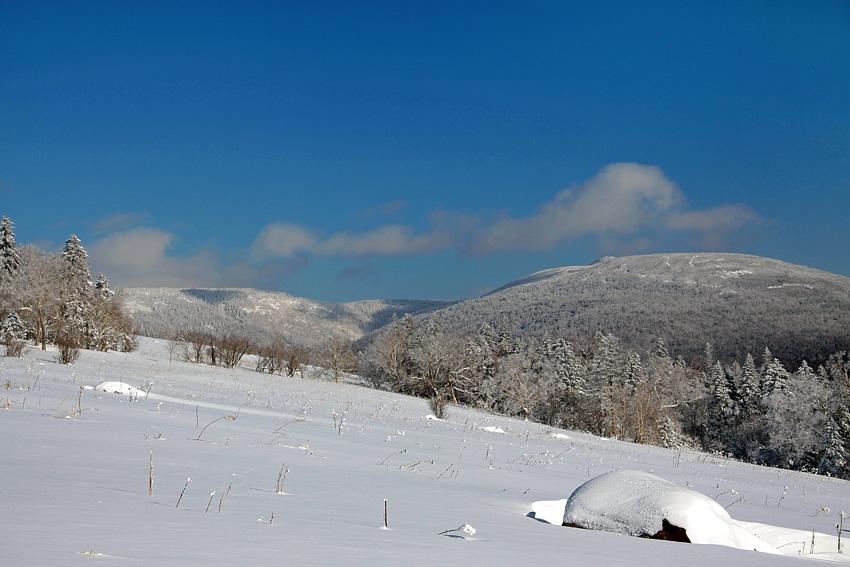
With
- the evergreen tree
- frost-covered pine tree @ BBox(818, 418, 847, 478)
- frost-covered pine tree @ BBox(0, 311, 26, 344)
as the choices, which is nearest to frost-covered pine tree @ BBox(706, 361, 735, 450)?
the evergreen tree

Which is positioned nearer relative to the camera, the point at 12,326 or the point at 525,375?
the point at 12,326

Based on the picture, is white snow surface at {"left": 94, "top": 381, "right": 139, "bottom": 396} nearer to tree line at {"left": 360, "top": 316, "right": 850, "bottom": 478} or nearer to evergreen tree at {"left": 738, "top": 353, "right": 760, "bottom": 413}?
tree line at {"left": 360, "top": 316, "right": 850, "bottom": 478}

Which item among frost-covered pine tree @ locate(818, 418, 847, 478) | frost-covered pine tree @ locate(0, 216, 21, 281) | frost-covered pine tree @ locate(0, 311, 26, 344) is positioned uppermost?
frost-covered pine tree @ locate(0, 216, 21, 281)

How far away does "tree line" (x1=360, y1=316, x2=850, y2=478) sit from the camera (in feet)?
167

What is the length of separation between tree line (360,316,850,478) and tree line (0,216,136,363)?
87.1 feet

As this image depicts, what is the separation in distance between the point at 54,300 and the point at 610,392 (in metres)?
49.1

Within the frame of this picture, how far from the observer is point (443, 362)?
54.8m

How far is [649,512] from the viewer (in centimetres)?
475

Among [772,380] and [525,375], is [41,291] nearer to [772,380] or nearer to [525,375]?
[525,375]

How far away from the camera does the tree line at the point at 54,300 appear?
39781 mm

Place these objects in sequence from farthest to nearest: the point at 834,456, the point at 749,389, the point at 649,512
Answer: the point at 749,389 → the point at 834,456 → the point at 649,512

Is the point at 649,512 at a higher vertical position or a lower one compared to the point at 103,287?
lower

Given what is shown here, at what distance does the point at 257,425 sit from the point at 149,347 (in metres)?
66.0

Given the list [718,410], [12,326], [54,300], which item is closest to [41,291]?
[54,300]
